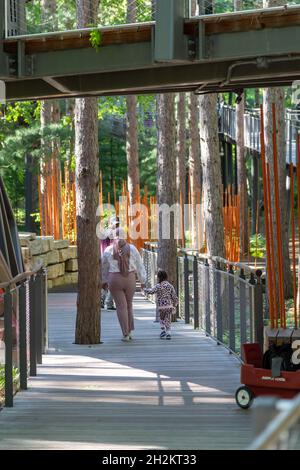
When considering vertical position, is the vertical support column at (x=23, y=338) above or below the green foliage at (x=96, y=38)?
below

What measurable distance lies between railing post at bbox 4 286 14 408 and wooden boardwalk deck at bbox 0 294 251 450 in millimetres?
151

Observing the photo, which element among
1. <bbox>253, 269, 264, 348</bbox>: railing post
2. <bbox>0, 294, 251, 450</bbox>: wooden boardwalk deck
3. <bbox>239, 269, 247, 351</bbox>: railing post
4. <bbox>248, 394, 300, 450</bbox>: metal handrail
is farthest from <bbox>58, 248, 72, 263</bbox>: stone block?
<bbox>248, 394, 300, 450</bbox>: metal handrail

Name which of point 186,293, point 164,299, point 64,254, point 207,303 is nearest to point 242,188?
point 64,254

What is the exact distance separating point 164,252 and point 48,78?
6.79 metres

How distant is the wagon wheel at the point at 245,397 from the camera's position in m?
9.50

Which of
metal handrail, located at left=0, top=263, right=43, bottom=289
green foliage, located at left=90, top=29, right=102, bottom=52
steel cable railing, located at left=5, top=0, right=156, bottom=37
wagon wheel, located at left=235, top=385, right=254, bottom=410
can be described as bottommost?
wagon wheel, located at left=235, top=385, right=254, bottom=410

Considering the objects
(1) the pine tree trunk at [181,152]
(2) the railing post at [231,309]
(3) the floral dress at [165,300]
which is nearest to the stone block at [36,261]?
(3) the floral dress at [165,300]

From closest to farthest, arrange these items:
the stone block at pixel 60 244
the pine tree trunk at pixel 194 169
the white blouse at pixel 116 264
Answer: the white blouse at pixel 116 264
the stone block at pixel 60 244
the pine tree trunk at pixel 194 169

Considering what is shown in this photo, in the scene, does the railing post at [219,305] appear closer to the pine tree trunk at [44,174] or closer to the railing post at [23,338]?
the railing post at [23,338]

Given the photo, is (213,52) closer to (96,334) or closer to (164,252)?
(96,334)

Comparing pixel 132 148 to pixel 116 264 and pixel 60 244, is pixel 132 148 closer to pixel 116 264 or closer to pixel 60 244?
pixel 60 244

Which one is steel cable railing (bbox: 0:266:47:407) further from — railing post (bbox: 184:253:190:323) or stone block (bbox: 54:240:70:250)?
stone block (bbox: 54:240:70:250)

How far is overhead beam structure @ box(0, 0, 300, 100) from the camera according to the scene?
10945mm

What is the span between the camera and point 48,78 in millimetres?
12414
